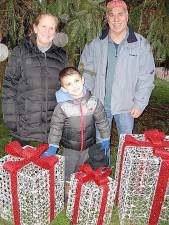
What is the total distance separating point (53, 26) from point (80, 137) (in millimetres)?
1047

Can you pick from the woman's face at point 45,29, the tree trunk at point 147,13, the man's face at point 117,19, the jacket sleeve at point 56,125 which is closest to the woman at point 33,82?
the woman's face at point 45,29

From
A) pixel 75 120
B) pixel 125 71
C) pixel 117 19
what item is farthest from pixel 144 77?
pixel 75 120

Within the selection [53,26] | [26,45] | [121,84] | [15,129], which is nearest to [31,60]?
[26,45]

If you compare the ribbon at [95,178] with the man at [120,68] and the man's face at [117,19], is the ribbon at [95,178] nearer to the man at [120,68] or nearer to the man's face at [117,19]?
the man at [120,68]

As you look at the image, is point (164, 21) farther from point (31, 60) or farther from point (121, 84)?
point (31, 60)

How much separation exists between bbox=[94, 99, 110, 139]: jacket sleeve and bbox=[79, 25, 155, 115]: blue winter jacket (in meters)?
0.33

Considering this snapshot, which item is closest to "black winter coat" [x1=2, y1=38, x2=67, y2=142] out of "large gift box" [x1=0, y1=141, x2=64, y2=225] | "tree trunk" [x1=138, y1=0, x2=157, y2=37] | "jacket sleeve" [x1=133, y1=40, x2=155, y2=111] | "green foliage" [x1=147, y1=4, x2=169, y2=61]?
"large gift box" [x1=0, y1=141, x2=64, y2=225]

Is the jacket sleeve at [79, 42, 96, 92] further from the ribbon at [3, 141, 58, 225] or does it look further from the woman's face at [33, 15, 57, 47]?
the ribbon at [3, 141, 58, 225]

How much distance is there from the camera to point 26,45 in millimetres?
3467

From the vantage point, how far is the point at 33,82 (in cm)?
347

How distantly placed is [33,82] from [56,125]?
1.47 feet

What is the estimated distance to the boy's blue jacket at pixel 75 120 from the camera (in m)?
3.46

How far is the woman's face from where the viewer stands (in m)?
3.33

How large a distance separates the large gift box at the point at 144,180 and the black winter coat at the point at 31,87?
32.4 inches
